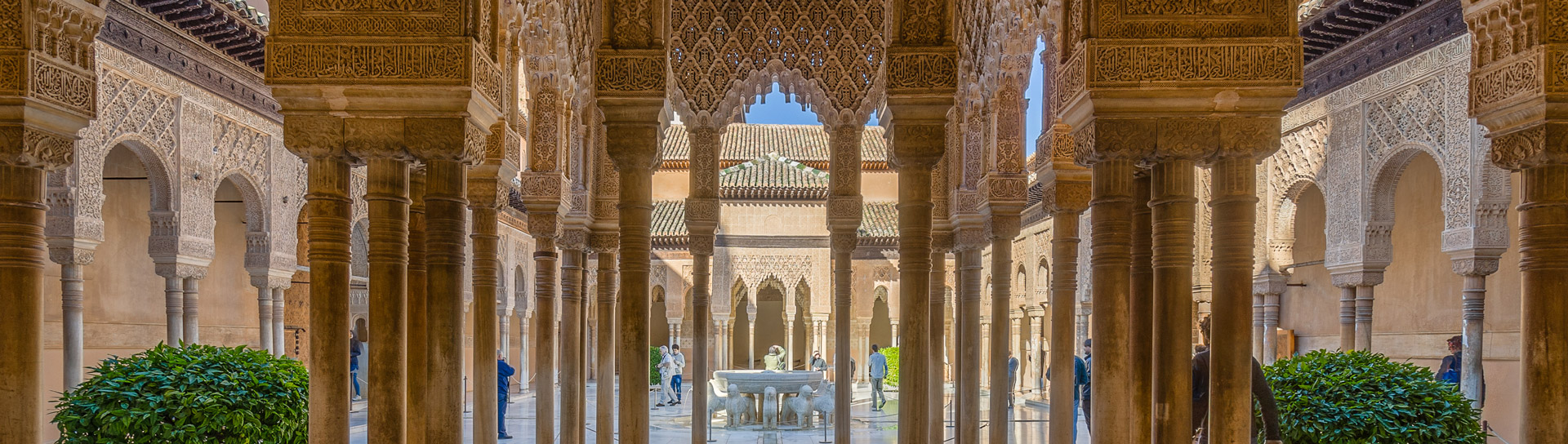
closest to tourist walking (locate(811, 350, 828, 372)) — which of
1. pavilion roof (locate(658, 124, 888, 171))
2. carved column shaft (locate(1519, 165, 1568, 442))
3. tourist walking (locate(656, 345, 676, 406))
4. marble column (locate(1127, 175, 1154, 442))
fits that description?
tourist walking (locate(656, 345, 676, 406))

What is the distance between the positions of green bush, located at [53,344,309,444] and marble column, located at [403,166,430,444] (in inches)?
46.7

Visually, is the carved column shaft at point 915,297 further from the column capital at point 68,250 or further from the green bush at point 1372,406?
the column capital at point 68,250

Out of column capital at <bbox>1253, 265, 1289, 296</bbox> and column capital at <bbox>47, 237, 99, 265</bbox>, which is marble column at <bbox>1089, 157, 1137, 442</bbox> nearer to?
column capital at <bbox>47, 237, 99, 265</bbox>

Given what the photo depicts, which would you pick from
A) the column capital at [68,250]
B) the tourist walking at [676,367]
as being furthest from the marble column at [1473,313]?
the tourist walking at [676,367]

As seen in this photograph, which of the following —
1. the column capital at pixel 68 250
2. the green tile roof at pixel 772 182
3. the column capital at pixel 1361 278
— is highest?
the green tile roof at pixel 772 182

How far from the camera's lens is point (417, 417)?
597cm

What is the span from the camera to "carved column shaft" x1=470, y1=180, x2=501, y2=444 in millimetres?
7918

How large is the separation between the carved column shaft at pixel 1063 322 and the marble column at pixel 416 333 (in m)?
3.83

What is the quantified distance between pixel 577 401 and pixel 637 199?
12.8 ft

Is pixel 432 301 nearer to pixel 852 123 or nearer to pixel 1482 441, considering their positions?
pixel 852 123

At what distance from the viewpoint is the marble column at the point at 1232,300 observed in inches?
209

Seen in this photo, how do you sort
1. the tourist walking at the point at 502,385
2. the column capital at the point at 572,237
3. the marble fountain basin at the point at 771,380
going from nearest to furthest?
the column capital at the point at 572,237, the tourist walking at the point at 502,385, the marble fountain basin at the point at 771,380

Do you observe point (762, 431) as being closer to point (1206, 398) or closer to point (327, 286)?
point (1206, 398)

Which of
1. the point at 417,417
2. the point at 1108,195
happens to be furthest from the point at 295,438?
the point at 1108,195
